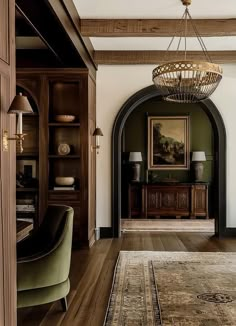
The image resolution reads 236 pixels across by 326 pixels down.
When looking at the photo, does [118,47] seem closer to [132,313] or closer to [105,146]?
[105,146]

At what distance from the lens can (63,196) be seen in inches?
248

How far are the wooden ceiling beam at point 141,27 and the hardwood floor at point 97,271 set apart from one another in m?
3.08

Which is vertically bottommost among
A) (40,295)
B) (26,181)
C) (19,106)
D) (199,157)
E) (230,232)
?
(230,232)

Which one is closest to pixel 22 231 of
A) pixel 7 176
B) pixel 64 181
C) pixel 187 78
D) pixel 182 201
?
pixel 7 176

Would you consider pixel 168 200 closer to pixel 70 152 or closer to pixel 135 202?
pixel 135 202

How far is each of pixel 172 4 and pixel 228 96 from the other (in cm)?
302

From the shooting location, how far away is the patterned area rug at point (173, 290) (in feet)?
11.1

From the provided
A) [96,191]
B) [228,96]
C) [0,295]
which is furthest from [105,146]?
[0,295]

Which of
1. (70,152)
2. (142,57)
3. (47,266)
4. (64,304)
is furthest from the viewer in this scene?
(142,57)

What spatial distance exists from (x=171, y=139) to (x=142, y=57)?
12.1 ft

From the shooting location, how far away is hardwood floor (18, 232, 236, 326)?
3.48m

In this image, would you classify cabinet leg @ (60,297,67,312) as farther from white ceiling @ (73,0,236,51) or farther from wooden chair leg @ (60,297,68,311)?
white ceiling @ (73,0,236,51)

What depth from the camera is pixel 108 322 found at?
10.9 feet

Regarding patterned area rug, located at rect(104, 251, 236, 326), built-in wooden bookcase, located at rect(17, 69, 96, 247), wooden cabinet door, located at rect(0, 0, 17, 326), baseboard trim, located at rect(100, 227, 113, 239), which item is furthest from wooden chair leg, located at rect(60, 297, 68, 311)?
baseboard trim, located at rect(100, 227, 113, 239)
